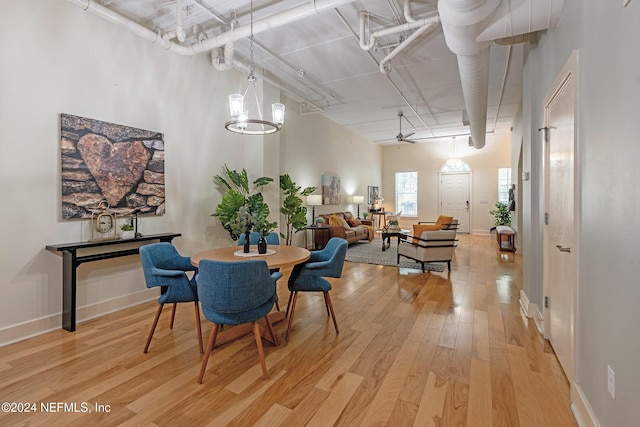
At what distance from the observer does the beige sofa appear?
7281 mm

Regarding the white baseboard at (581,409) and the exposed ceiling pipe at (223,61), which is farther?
the exposed ceiling pipe at (223,61)

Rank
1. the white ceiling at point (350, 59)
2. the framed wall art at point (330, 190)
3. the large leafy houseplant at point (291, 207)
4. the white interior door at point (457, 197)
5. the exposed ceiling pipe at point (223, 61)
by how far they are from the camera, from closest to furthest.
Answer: the white ceiling at point (350, 59), the exposed ceiling pipe at point (223, 61), the large leafy houseplant at point (291, 207), the framed wall art at point (330, 190), the white interior door at point (457, 197)

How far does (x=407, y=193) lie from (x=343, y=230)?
19.2ft

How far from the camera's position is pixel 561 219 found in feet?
7.72

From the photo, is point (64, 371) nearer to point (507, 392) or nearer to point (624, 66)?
point (507, 392)

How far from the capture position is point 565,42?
2.17 m

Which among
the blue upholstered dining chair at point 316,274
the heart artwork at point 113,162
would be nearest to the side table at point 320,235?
the heart artwork at point 113,162

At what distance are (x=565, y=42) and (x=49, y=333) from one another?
5.11 meters

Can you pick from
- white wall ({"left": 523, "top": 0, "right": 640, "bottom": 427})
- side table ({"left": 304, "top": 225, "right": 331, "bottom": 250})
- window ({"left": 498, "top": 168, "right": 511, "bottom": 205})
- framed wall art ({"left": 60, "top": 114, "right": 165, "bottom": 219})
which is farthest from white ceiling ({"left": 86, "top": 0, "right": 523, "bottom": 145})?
side table ({"left": 304, "top": 225, "right": 331, "bottom": 250})

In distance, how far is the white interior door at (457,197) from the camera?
11000 millimetres

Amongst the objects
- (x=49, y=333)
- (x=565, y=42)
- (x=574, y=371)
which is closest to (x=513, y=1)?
(x=565, y=42)

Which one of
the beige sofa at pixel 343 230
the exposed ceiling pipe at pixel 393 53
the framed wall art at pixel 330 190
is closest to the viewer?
the exposed ceiling pipe at pixel 393 53

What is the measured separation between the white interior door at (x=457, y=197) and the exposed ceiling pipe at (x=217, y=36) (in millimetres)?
9521

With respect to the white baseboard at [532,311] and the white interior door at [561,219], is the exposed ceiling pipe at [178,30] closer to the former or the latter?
the white interior door at [561,219]
